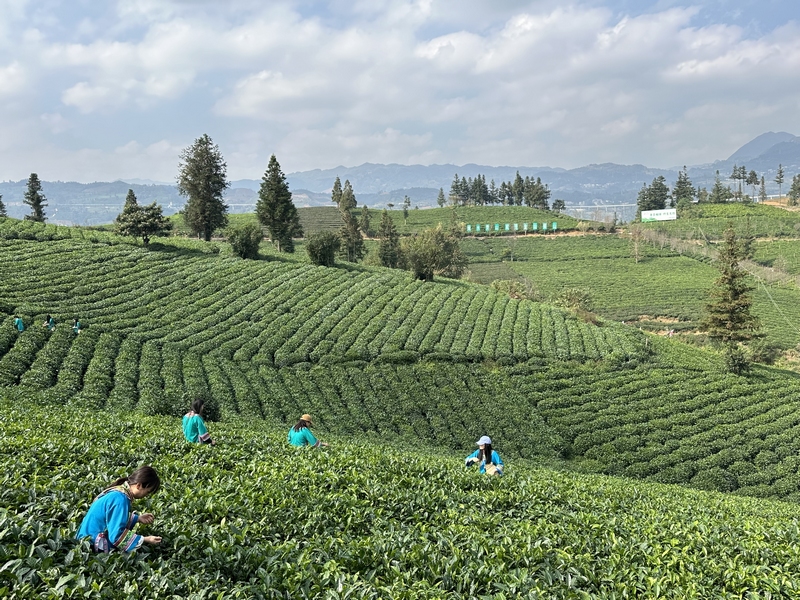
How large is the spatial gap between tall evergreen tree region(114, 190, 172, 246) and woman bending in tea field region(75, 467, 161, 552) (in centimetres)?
4311

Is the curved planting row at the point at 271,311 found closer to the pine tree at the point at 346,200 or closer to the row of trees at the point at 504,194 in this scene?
the pine tree at the point at 346,200

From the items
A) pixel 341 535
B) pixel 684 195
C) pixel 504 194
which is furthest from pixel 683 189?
pixel 341 535

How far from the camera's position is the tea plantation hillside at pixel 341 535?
16.2 ft

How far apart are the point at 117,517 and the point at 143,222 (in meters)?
43.8

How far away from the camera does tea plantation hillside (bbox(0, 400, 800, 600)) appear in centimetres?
493

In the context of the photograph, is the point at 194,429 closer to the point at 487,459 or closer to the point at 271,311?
the point at 487,459

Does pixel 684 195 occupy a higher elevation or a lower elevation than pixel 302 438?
higher

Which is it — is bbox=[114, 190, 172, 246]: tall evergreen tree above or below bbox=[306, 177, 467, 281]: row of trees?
above

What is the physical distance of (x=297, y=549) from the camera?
5984 millimetres

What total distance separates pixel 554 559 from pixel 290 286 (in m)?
34.6

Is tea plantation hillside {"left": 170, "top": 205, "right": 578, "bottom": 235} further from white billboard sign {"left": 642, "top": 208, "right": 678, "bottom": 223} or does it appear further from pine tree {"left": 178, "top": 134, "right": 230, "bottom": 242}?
pine tree {"left": 178, "top": 134, "right": 230, "bottom": 242}

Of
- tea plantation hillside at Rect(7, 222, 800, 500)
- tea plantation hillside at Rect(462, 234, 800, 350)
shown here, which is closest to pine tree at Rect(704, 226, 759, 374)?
tea plantation hillside at Rect(7, 222, 800, 500)

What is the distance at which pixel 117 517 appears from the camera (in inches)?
197

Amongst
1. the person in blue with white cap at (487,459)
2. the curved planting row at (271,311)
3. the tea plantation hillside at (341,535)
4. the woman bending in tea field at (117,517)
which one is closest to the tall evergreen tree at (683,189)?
the curved planting row at (271,311)
